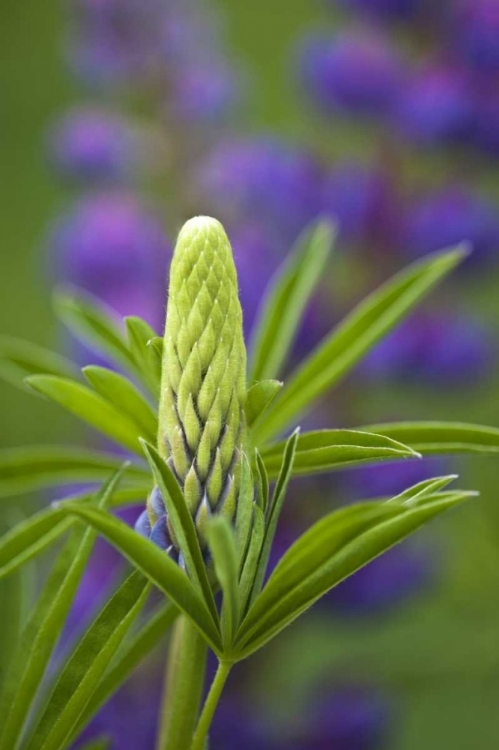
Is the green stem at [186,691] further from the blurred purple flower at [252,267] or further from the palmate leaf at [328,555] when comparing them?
the blurred purple flower at [252,267]

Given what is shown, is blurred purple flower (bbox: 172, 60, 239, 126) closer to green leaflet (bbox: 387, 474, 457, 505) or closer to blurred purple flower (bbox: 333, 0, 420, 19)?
blurred purple flower (bbox: 333, 0, 420, 19)

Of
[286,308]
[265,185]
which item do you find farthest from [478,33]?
[286,308]

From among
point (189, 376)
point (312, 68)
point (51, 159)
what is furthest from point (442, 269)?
point (51, 159)

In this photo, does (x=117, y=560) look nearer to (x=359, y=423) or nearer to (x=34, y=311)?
(x=359, y=423)

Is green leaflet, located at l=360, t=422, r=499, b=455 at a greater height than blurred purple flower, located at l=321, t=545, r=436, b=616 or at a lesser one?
greater

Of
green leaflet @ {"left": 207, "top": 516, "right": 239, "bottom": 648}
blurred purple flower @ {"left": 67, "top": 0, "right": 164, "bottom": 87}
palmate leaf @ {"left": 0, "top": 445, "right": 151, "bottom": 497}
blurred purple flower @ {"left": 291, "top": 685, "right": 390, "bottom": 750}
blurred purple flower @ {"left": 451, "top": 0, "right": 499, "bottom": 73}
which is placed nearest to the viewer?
green leaflet @ {"left": 207, "top": 516, "right": 239, "bottom": 648}

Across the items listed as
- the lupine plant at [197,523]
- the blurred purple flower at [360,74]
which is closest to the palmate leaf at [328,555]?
the lupine plant at [197,523]

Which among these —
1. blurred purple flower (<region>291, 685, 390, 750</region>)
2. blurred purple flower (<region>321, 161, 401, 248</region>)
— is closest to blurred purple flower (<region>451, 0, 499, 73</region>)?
blurred purple flower (<region>321, 161, 401, 248</region>)
